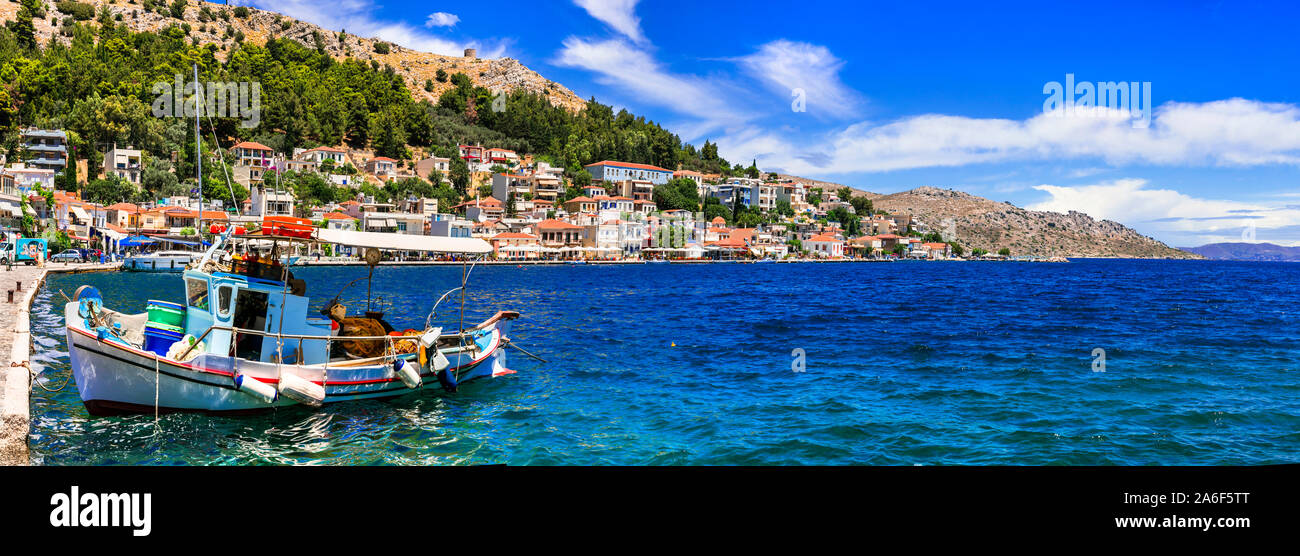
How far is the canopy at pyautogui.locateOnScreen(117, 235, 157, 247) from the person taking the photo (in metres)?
59.7

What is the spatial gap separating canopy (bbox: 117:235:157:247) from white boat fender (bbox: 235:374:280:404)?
59.9 metres

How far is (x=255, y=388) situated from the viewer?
1092cm

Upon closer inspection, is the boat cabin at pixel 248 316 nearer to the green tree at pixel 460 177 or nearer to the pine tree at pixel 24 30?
the green tree at pixel 460 177

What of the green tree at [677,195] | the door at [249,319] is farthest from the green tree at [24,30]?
the door at [249,319]

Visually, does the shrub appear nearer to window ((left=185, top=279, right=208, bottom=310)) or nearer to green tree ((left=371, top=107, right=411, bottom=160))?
green tree ((left=371, top=107, right=411, bottom=160))

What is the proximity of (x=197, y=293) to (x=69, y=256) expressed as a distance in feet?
194

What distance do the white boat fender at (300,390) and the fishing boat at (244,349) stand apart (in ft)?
0.05

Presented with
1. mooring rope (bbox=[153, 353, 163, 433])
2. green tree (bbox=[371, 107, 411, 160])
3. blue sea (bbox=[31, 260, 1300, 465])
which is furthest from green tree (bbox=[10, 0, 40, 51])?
mooring rope (bbox=[153, 353, 163, 433])

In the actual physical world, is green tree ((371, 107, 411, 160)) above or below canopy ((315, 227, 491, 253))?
above

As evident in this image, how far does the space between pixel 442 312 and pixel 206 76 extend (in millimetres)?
107825

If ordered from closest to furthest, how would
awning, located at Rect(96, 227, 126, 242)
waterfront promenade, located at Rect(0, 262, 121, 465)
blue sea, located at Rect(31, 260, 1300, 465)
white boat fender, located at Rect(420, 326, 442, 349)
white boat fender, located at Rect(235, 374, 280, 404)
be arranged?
waterfront promenade, located at Rect(0, 262, 121, 465) < blue sea, located at Rect(31, 260, 1300, 465) < white boat fender, located at Rect(235, 374, 280, 404) < white boat fender, located at Rect(420, 326, 442, 349) < awning, located at Rect(96, 227, 126, 242)
